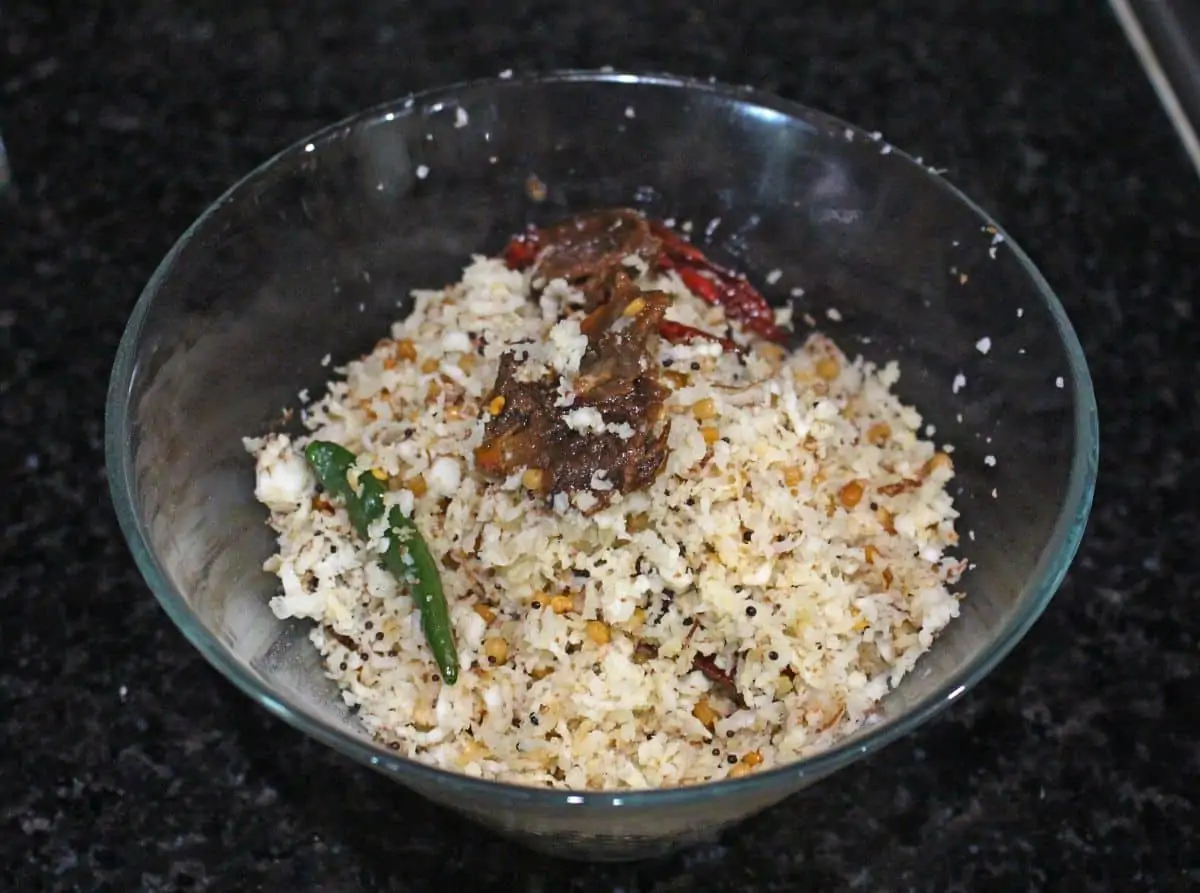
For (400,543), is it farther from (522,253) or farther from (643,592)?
(522,253)

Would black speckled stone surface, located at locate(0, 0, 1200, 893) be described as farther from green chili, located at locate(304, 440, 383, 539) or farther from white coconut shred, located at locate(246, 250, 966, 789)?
green chili, located at locate(304, 440, 383, 539)

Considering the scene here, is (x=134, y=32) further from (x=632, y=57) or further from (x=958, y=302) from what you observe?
(x=958, y=302)

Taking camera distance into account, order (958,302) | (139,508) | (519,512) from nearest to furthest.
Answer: (139,508)
(519,512)
(958,302)

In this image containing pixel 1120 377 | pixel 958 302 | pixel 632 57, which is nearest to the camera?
pixel 958 302

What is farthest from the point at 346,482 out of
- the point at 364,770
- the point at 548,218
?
the point at 548,218

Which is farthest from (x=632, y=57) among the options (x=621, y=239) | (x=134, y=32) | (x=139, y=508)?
(x=139, y=508)

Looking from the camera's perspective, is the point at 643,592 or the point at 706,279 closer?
the point at 643,592
